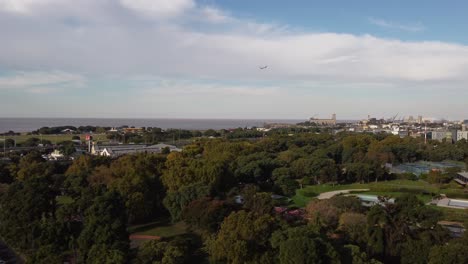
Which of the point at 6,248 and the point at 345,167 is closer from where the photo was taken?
the point at 6,248

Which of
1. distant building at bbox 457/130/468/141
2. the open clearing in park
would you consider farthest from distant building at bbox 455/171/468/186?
distant building at bbox 457/130/468/141

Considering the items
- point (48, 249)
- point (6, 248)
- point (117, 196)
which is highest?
point (117, 196)

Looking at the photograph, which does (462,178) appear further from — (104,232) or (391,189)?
(104,232)

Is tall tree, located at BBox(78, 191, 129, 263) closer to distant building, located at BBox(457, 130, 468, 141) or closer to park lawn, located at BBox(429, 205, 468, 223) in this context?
park lawn, located at BBox(429, 205, 468, 223)

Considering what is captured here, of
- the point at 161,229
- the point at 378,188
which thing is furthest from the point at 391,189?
the point at 161,229

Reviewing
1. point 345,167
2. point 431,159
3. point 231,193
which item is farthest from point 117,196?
point 431,159

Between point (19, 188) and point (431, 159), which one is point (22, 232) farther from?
point (431, 159)

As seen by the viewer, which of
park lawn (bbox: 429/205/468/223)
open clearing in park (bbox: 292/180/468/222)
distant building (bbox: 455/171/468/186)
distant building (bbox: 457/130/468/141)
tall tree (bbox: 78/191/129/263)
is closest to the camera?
tall tree (bbox: 78/191/129/263)

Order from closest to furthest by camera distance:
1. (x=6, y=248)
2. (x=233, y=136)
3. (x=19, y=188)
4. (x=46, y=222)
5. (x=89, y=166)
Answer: (x=46, y=222)
(x=6, y=248)
(x=19, y=188)
(x=89, y=166)
(x=233, y=136)

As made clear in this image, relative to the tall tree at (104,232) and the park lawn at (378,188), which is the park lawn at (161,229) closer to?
the tall tree at (104,232)
